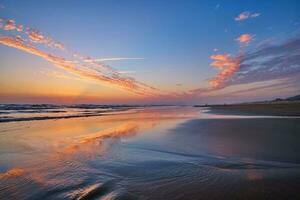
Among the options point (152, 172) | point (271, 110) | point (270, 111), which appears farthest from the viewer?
point (271, 110)

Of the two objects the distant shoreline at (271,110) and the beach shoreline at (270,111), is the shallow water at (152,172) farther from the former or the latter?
the distant shoreline at (271,110)

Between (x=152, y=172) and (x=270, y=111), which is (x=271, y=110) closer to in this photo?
(x=270, y=111)

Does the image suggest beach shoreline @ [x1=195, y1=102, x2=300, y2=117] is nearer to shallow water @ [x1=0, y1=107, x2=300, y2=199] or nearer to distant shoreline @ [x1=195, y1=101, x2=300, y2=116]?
distant shoreline @ [x1=195, y1=101, x2=300, y2=116]

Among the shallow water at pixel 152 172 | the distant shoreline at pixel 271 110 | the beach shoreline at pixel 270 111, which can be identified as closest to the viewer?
the shallow water at pixel 152 172

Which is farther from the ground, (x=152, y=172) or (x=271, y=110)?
(x=271, y=110)

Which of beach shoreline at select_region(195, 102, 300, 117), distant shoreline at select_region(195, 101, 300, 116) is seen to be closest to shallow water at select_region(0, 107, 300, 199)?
beach shoreline at select_region(195, 102, 300, 117)

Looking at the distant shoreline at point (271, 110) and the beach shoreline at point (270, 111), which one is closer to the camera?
the beach shoreline at point (270, 111)

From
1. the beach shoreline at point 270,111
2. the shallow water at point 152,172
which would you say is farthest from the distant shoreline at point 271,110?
the shallow water at point 152,172

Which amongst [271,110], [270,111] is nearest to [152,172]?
[270,111]

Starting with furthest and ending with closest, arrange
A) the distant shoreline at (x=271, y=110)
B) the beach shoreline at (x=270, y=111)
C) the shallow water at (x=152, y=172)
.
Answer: the distant shoreline at (x=271, y=110) → the beach shoreline at (x=270, y=111) → the shallow water at (x=152, y=172)

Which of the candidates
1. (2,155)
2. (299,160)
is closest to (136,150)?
(2,155)

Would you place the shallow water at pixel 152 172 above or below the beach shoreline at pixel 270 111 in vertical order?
below

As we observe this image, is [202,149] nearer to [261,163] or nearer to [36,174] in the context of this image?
[261,163]

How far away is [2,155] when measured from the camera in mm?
7379
